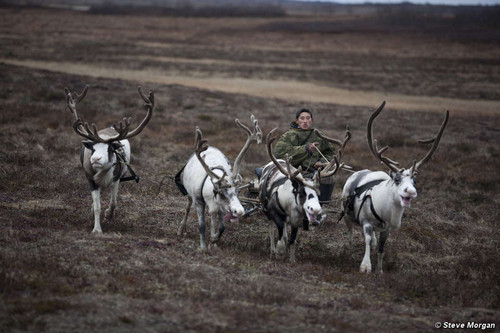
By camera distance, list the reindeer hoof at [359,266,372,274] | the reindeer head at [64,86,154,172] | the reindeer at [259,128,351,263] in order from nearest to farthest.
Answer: the reindeer at [259,128,351,263] → the reindeer hoof at [359,266,372,274] → the reindeer head at [64,86,154,172]

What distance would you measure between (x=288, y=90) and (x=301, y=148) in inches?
1175

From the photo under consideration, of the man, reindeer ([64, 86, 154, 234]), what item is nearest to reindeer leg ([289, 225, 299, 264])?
the man

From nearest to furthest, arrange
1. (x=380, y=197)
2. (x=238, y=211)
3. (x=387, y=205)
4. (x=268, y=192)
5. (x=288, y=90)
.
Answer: (x=238, y=211) → (x=387, y=205) → (x=380, y=197) → (x=268, y=192) → (x=288, y=90)

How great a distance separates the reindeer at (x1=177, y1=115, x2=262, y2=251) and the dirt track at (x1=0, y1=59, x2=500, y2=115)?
2525 cm

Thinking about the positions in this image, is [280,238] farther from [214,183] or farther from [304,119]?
[304,119]

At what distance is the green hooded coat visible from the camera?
10172 millimetres

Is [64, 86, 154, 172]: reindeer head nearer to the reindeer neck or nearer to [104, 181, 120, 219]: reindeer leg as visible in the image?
[104, 181, 120, 219]: reindeer leg

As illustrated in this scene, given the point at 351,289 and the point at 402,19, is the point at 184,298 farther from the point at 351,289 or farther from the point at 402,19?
the point at 402,19

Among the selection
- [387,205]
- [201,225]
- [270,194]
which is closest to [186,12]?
[270,194]

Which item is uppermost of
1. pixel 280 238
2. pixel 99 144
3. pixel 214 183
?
pixel 99 144

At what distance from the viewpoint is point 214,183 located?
30.2ft

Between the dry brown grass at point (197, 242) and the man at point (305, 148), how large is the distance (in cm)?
174

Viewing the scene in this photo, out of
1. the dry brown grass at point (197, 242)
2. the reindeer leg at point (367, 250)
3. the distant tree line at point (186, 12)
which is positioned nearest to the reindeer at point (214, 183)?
the dry brown grass at point (197, 242)

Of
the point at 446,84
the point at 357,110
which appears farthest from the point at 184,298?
the point at 446,84
